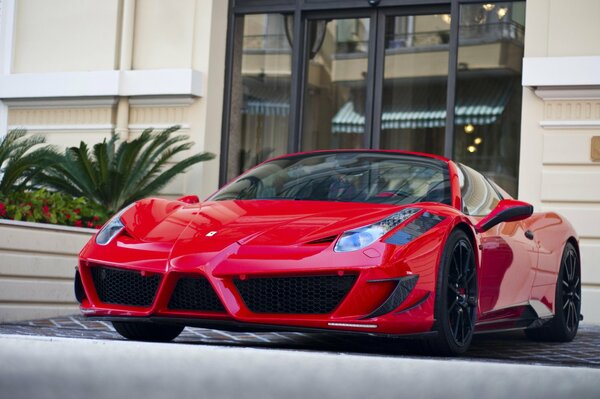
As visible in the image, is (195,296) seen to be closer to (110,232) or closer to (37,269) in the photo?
(110,232)

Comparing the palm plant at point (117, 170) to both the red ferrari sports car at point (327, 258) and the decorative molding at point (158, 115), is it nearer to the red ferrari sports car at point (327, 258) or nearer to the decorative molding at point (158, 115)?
the decorative molding at point (158, 115)

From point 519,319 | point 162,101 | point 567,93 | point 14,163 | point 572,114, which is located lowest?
point 519,319

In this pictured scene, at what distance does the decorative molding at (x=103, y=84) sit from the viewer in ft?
41.4

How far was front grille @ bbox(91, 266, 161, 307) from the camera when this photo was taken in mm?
5289

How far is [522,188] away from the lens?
11258 millimetres

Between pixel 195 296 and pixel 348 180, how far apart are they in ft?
4.81

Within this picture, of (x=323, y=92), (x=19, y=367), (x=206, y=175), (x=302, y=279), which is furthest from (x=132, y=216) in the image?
(x=323, y=92)

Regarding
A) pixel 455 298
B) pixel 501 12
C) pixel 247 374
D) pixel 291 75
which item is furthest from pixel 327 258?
pixel 291 75

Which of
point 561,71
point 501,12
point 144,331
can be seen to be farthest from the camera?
point 501,12

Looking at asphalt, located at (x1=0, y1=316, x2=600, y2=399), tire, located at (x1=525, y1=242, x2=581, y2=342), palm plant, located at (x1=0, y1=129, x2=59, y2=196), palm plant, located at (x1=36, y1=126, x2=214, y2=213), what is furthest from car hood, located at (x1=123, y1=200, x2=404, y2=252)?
palm plant, located at (x1=36, y1=126, x2=214, y2=213)

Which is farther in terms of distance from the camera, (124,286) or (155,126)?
(155,126)

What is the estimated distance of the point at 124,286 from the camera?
540 centimetres

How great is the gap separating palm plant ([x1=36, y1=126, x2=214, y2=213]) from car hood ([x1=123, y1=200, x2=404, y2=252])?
17.9ft

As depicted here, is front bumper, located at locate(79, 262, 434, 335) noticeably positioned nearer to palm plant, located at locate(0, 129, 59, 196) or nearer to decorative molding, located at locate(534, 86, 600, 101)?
palm plant, located at locate(0, 129, 59, 196)
